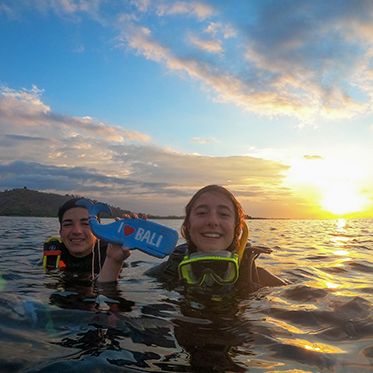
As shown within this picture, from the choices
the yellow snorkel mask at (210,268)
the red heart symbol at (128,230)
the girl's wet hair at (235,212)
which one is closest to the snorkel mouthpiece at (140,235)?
the red heart symbol at (128,230)

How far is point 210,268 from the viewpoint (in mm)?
5516

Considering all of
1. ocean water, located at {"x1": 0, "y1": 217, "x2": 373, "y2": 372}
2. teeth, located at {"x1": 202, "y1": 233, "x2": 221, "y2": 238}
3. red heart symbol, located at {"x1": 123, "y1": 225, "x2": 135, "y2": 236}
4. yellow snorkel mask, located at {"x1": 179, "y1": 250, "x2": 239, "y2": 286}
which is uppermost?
red heart symbol, located at {"x1": 123, "y1": 225, "x2": 135, "y2": 236}

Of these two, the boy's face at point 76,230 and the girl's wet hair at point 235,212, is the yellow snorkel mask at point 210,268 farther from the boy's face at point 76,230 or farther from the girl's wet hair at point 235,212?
the boy's face at point 76,230

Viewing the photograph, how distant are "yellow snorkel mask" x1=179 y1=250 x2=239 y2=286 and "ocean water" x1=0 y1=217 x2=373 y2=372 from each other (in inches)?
11.9

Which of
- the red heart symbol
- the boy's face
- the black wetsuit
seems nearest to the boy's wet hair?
the boy's face

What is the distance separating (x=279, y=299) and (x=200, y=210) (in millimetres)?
1681

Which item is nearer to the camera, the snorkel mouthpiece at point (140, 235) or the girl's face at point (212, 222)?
the snorkel mouthpiece at point (140, 235)

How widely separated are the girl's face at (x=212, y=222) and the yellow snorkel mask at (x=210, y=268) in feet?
0.79

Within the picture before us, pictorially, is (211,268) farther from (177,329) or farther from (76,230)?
(76,230)

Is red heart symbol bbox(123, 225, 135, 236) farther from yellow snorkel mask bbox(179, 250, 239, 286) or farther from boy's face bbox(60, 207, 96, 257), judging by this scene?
boy's face bbox(60, 207, 96, 257)

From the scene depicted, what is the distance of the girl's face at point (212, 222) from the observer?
5.69m

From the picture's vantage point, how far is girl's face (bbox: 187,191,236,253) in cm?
569

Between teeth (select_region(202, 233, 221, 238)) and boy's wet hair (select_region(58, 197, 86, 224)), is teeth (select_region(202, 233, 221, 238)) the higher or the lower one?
the lower one

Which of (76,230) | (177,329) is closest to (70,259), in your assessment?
(76,230)
